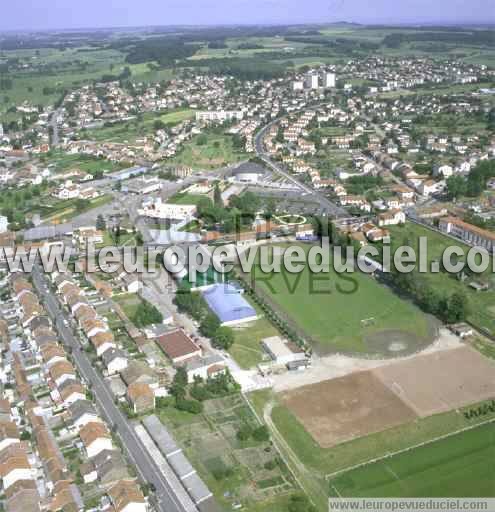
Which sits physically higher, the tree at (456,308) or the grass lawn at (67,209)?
the grass lawn at (67,209)

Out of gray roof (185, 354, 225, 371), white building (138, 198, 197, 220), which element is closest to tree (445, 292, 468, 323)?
gray roof (185, 354, 225, 371)

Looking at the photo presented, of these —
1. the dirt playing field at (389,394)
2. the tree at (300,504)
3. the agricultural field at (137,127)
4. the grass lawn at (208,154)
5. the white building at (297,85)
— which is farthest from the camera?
the white building at (297,85)

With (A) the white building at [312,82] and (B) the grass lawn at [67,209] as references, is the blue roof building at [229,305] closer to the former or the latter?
(B) the grass lawn at [67,209]

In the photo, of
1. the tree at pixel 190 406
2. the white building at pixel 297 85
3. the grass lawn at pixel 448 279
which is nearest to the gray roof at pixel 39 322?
the tree at pixel 190 406

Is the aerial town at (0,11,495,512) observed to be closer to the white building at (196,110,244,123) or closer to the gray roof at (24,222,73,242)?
the gray roof at (24,222,73,242)

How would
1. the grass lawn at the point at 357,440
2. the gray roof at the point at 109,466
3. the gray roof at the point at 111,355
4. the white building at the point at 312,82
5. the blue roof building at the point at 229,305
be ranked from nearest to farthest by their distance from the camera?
1. the gray roof at the point at 109,466
2. the grass lawn at the point at 357,440
3. the gray roof at the point at 111,355
4. the blue roof building at the point at 229,305
5. the white building at the point at 312,82

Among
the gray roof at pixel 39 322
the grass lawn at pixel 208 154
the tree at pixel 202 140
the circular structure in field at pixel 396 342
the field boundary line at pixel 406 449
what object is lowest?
the field boundary line at pixel 406 449

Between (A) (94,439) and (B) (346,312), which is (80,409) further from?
(B) (346,312)
